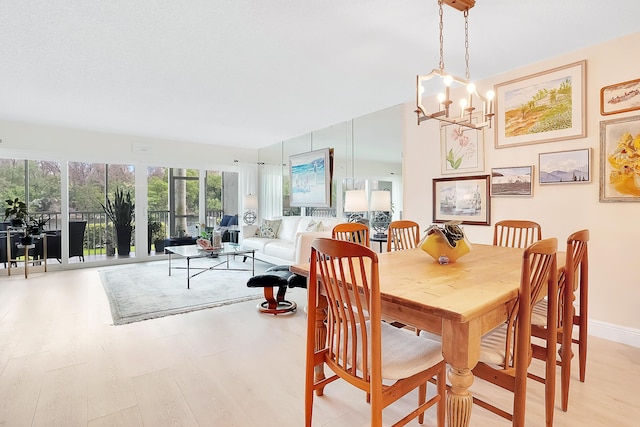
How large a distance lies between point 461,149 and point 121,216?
5.89 meters

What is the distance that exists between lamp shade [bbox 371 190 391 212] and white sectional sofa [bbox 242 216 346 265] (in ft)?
2.68

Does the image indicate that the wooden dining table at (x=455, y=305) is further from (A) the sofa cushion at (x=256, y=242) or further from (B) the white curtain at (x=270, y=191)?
(B) the white curtain at (x=270, y=191)

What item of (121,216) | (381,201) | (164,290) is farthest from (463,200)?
(121,216)

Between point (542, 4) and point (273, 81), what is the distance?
93.4 inches

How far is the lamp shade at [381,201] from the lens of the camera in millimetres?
4359

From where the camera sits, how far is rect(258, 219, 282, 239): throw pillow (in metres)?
6.03

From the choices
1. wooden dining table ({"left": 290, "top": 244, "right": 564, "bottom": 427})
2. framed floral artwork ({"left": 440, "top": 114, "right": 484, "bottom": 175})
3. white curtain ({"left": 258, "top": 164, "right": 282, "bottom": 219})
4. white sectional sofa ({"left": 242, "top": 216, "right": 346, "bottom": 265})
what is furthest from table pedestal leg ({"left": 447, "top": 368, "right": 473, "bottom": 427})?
white curtain ({"left": 258, "top": 164, "right": 282, "bottom": 219})

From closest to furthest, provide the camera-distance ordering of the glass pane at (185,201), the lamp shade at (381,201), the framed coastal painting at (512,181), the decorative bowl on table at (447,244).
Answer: the decorative bowl on table at (447,244)
the framed coastal painting at (512,181)
the lamp shade at (381,201)
the glass pane at (185,201)

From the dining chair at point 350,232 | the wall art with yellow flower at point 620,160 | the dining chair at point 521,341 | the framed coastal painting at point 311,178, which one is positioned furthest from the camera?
the framed coastal painting at point 311,178

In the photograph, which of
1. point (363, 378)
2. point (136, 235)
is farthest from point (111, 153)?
point (363, 378)

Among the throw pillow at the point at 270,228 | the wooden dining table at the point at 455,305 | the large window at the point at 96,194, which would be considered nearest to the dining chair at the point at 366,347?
the wooden dining table at the point at 455,305

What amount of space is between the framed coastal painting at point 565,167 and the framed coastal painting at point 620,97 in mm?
340

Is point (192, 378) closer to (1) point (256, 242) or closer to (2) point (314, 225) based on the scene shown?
(2) point (314, 225)

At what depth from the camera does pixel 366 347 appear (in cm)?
127
